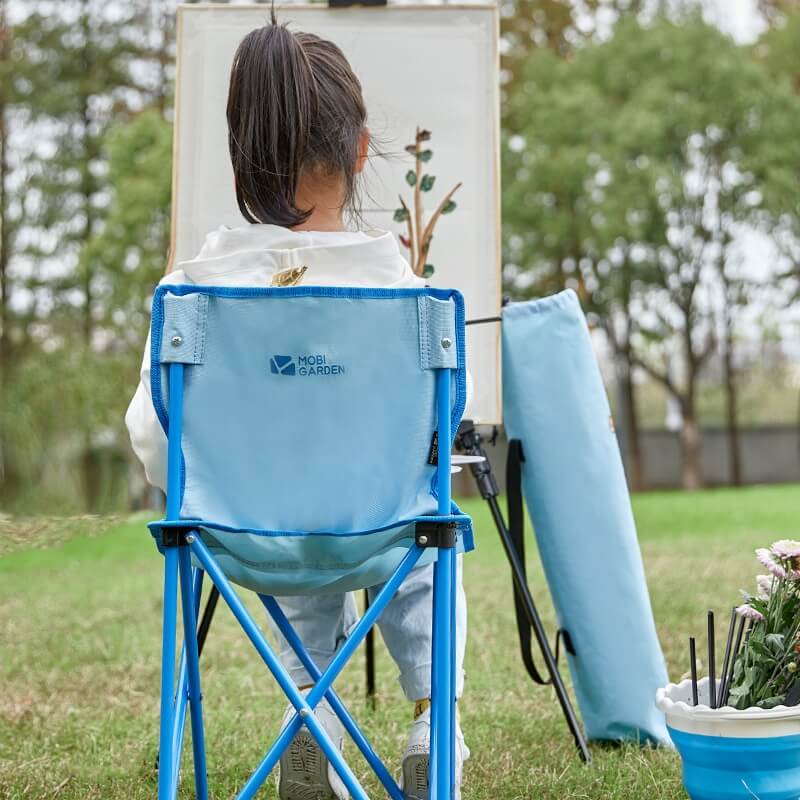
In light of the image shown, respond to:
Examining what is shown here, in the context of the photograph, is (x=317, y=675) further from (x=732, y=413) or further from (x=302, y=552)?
(x=732, y=413)

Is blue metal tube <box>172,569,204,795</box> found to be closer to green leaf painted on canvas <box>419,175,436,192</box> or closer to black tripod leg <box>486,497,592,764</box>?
black tripod leg <box>486,497,592,764</box>

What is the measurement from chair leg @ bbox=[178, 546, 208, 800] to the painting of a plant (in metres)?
1.13

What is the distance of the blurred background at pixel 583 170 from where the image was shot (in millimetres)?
12406

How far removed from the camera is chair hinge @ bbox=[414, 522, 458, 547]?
144cm

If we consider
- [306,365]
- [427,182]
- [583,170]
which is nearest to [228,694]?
[427,182]

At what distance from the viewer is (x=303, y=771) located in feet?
6.21

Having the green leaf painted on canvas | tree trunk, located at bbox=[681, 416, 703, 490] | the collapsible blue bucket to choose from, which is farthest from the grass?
tree trunk, located at bbox=[681, 416, 703, 490]

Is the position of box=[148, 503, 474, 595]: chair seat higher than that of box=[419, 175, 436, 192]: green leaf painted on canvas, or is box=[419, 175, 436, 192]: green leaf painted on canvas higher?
box=[419, 175, 436, 192]: green leaf painted on canvas

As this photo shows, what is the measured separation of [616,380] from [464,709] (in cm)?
1145

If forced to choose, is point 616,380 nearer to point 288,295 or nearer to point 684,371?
point 684,371

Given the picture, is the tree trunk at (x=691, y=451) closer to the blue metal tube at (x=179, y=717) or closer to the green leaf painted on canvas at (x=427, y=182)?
the green leaf painted on canvas at (x=427, y=182)

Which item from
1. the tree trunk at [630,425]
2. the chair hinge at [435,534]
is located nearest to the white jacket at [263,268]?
the chair hinge at [435,534]

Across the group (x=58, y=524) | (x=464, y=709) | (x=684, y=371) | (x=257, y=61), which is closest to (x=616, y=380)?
(x=684, y=371)

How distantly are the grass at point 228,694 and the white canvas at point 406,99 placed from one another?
3.15ft
